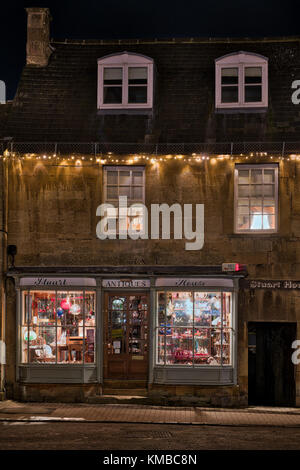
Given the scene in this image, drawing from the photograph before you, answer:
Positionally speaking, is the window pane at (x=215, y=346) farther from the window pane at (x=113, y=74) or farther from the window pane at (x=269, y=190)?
the window pane at (x=113, y=74)

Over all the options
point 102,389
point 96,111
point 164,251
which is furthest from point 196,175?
point 102,389

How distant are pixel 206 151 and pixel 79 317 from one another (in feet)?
18.3

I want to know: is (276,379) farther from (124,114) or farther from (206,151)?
(124,114)

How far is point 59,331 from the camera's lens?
16.8 m

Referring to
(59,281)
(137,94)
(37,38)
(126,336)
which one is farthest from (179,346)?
(37,38)

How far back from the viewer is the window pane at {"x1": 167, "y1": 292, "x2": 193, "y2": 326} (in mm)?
16641

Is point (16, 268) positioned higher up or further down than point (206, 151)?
further down

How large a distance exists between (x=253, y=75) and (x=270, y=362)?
7918 millimetres

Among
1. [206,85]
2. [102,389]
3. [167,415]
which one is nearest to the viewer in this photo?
[167,415]

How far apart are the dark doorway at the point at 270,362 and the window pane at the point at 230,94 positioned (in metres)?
6.21

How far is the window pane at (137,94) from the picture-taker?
17656mm

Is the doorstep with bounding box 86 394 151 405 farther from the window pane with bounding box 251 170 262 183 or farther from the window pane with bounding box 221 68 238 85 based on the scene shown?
the window pane with bounding box 221 68 238 85

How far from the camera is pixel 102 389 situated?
54.9ft

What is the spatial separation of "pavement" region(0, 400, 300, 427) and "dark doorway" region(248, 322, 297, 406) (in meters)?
0.70
